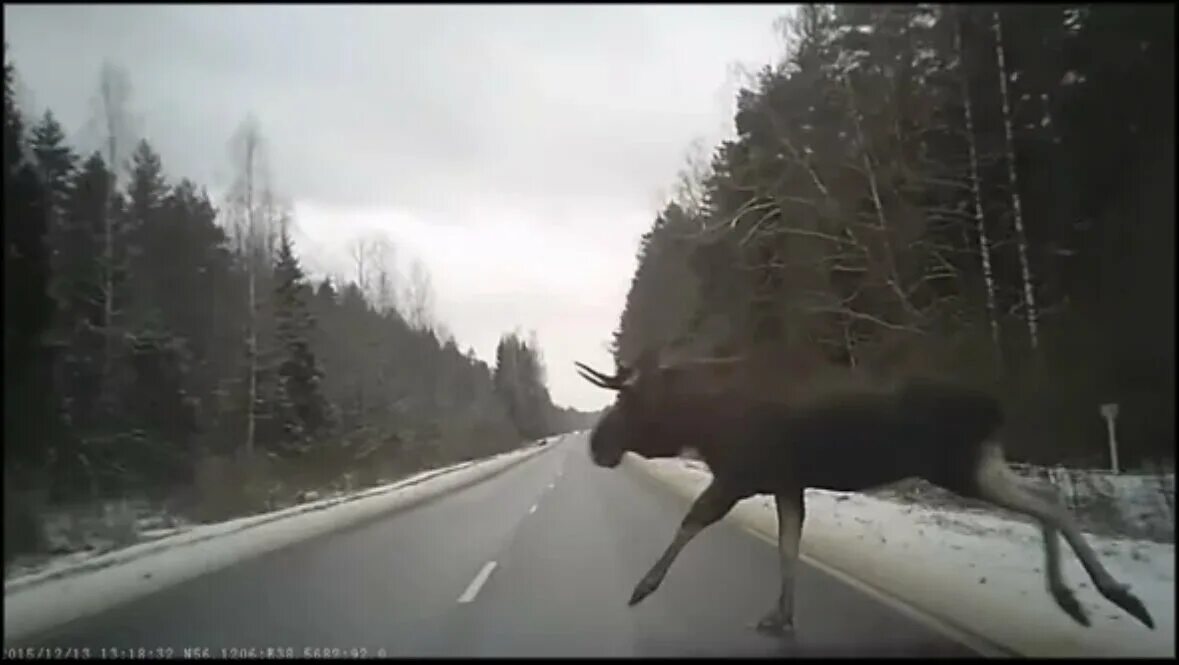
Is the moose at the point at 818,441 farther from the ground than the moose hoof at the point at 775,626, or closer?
farther from the ground

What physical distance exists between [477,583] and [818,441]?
17.2 feet

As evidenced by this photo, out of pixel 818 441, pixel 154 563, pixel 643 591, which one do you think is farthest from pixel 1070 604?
pixel 154 563

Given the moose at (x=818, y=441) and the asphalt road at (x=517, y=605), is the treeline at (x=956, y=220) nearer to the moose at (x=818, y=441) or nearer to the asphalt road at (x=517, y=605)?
the moose at (x=818, y=441)

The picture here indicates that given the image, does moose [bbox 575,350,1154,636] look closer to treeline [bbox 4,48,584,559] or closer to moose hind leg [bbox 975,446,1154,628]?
moose hind leg [bbox 975,446,1154,628]

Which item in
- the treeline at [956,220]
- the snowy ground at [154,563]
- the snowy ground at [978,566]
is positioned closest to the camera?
the treeline at [956,220]

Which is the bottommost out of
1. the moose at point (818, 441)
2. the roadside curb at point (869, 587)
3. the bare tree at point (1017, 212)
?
the roadside curb at point (869, 587)

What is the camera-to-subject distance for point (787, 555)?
981 centimetres

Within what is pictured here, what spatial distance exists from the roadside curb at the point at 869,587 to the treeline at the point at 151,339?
244 centimetres

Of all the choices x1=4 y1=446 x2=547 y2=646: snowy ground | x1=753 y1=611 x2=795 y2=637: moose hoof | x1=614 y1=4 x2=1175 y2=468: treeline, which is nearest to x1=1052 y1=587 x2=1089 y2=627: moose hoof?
x1=614 y1=4 x2=1175 y2=468: treeline

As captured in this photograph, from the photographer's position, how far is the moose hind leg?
24.6 ft

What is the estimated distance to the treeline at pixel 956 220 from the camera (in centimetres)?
691

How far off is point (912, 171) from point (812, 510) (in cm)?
357

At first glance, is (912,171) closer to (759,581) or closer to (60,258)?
(759,581)

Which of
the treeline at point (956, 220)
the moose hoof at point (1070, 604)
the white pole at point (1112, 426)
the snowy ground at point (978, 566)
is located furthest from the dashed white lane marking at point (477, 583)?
the white pole at point (1112, 426)
